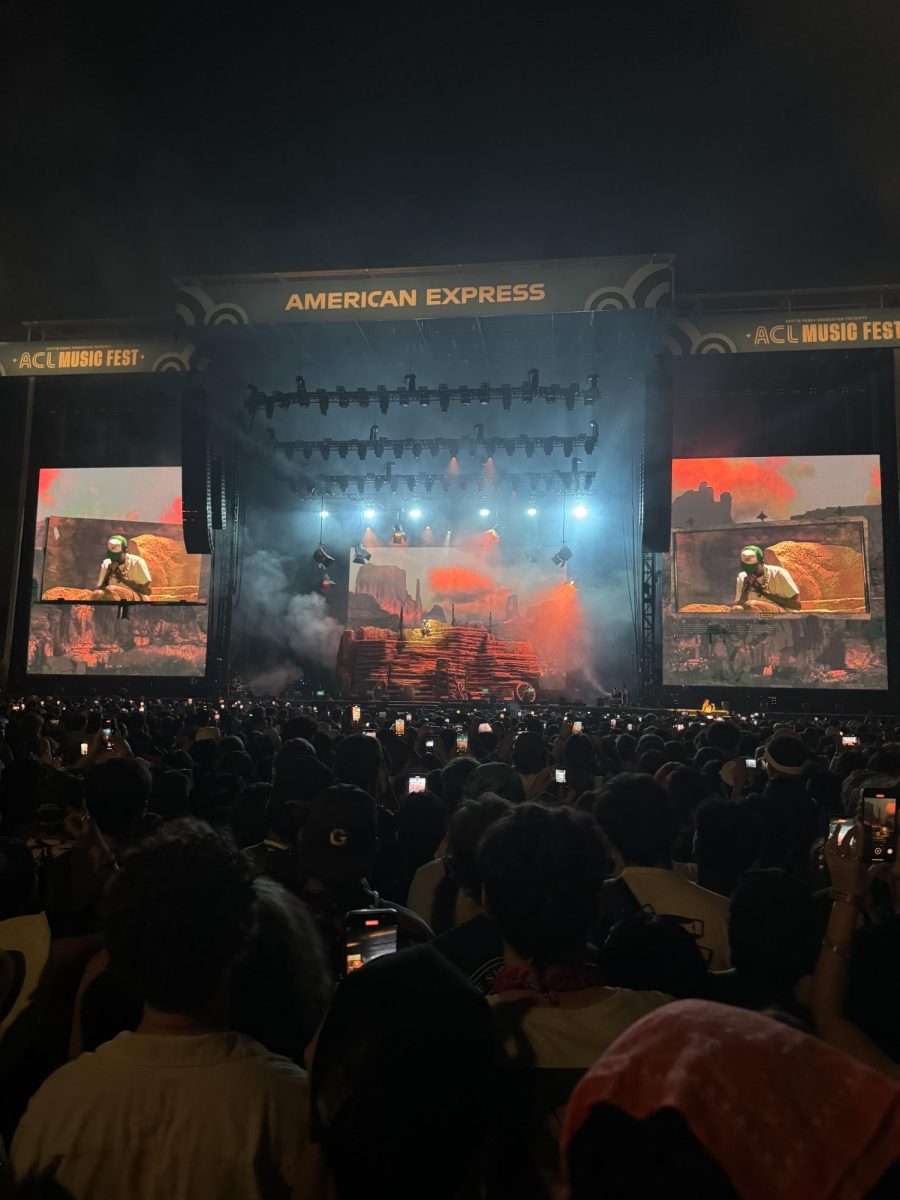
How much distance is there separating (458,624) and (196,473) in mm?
19938

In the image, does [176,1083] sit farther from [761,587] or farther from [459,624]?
[459,624]

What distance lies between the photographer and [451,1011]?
1.24 m

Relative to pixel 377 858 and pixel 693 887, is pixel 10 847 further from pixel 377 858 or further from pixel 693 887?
pixel 693 887

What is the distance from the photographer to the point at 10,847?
3.05 m

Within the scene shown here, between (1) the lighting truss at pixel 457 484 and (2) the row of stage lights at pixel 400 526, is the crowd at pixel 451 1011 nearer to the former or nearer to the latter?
(1) the lighting truss at pixel 457 484

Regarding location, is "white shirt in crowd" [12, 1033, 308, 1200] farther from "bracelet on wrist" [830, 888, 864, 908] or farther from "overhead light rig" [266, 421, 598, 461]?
"overhead light rig" [266, 421, 598, 461]

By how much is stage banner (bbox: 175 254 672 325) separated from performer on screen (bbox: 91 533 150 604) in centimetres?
767

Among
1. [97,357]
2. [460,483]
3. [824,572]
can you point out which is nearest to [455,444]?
[460,483]

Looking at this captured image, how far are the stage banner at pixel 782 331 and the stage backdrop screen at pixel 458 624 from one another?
1387 cm

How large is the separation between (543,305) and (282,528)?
1568 cm

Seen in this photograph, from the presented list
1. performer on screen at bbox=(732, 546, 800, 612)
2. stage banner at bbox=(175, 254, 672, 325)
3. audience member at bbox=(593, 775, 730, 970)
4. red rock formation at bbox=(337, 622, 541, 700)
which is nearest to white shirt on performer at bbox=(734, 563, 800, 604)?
performer on screen at bbox=(732, 546, 800, 612)

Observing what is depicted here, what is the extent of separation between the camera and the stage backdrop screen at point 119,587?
86.0 feet

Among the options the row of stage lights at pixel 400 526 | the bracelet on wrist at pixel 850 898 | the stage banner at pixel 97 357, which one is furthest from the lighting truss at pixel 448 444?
the bracelet on wrist at pixel 850 898

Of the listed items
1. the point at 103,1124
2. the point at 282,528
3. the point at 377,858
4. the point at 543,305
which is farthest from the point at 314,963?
the point at 282,528
